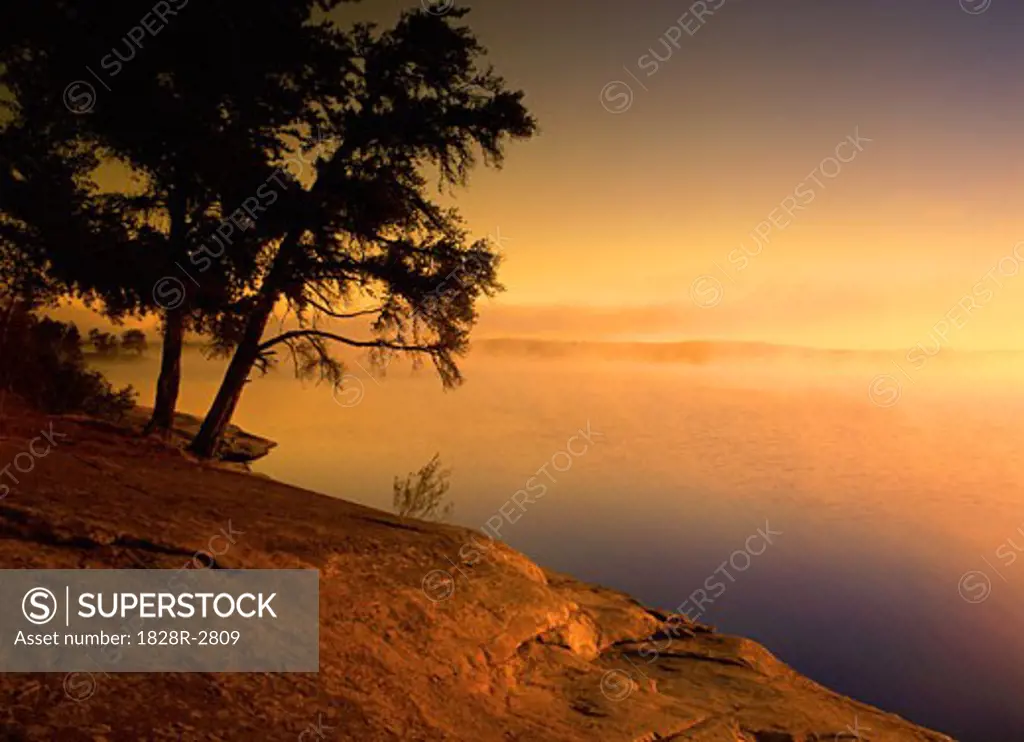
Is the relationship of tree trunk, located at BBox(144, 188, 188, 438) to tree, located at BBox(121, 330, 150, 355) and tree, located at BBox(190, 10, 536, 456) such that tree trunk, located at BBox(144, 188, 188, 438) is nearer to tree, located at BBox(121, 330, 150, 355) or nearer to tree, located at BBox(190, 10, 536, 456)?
tree, located at BBox(190, 10, 536, 456)

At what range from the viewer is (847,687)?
40.0m

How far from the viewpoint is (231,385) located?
1744 centimetres

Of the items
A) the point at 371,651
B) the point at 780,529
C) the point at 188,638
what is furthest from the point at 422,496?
the point at 780,529

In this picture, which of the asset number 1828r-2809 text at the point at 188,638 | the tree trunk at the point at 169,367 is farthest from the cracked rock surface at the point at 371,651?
the tree trunk at the point at 169,367

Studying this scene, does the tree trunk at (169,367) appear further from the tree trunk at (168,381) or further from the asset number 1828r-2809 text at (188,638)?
the asset number 1828r-2809 text at (188,638)

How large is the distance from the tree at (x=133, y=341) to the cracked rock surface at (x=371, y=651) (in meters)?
17.3

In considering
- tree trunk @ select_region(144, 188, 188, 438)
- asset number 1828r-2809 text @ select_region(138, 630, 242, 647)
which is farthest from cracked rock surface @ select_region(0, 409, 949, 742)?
tree trunk @ select_region(144, 188, 188, 438)

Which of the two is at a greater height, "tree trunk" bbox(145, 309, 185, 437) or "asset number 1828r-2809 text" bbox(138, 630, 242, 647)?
"tree trunk" bbox(145, 309, 185, 437)

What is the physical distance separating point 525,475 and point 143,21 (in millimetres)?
60559

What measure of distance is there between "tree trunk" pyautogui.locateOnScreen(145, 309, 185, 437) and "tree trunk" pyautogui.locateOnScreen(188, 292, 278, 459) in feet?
2.86

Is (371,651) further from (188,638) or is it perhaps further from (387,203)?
(387,203)

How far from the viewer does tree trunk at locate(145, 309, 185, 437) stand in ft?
56.2

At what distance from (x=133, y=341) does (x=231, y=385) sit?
46.0ft

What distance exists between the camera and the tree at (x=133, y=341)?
92.3ft
